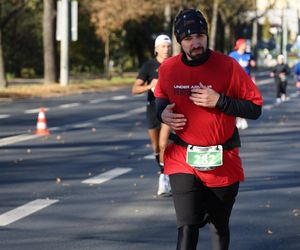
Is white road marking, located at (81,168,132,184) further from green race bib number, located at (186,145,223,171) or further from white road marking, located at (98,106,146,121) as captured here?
white road marking, located at (98,106,146,121)

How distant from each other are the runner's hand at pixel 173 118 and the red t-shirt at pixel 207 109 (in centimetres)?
4

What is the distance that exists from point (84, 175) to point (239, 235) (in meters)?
4.44

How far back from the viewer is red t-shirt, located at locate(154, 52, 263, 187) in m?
5.39

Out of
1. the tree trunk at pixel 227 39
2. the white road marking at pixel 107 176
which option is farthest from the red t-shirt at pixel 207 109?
the tree trunk at pixel 227 39

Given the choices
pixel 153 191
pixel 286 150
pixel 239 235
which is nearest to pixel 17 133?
pixel 286 150

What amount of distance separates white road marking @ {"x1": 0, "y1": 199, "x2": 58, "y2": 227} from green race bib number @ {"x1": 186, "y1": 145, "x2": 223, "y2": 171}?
3.31 m

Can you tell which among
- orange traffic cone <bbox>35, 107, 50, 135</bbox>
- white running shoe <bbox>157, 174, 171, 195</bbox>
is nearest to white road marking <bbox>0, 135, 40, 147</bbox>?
orange traffic cone <bbox>35, 107, 50, 135</bbox>

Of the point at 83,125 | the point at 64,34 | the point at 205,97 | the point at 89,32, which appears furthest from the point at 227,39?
the point at 205,97

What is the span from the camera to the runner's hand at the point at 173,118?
536 centimetres

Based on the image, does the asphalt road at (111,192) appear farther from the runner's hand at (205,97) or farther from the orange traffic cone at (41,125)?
the runner's hand at (205,97)

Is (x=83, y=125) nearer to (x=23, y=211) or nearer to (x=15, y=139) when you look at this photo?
(x=15, y=139)

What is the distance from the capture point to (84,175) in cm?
1198

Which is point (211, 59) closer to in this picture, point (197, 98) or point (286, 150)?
point (197, 98)

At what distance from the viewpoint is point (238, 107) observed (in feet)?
17.7
